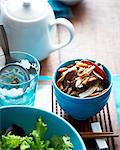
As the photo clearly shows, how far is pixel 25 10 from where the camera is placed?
0.87 m

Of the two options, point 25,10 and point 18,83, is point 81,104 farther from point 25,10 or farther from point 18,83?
point 25,10

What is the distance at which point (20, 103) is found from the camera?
31.5 inches

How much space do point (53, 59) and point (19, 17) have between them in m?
0.15

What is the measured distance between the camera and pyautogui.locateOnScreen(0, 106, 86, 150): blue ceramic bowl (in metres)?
0.71

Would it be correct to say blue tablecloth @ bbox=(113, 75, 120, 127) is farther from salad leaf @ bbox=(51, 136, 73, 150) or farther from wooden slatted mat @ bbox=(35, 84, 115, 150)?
salad leaf @ bbox=(51, 136, 73, 150)

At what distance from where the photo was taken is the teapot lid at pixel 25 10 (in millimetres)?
864

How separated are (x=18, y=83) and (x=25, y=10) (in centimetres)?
18

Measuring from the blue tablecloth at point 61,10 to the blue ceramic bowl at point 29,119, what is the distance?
430 millimetres

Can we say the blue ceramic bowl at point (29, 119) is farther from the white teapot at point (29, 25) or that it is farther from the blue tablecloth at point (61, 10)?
the blue tablecloth at point (61, 10)

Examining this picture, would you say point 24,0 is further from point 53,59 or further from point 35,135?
point 35,135

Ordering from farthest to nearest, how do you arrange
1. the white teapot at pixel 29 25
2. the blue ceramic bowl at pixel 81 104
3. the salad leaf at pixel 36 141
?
the white teapot at pixel 29 25 → the blue ceramic bowl at pixel 81 104 → the salad leaf at pixel 36 141

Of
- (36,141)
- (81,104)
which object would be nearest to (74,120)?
(81,104)

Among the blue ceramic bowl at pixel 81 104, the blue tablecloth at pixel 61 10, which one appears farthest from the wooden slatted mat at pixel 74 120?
the blue tablecloth at pixel 61 10

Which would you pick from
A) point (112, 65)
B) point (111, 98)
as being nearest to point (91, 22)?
point (112, 65)
